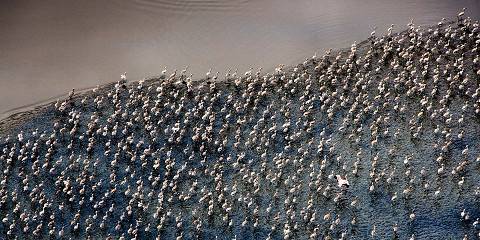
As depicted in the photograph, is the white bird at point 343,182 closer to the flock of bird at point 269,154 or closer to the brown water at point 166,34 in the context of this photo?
the flock of bird at point 269,154

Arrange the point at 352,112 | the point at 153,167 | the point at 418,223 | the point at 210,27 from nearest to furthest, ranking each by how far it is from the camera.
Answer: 1. the point at 418,223
2. the point at 153,167
3. the point at 352,112
4. the point at 210,27

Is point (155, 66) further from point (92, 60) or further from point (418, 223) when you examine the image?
point (418, 223)

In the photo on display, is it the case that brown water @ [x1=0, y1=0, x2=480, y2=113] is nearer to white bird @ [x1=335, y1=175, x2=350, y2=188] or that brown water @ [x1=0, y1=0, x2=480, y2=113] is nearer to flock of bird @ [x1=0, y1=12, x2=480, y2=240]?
flock of bird @ [x1=0, y1=12, x2=480, y2=240]

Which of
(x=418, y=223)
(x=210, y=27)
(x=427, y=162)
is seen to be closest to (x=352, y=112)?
(x=427, y=162)

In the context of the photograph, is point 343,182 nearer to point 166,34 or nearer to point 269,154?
point 269,154

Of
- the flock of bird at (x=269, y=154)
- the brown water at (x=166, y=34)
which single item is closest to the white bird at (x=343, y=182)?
the flock of bird at (x=269, y=154)

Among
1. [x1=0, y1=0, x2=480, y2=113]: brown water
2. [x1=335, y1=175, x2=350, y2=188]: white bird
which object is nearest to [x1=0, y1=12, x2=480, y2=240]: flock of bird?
[x1=335, y1=175, x2=350, y2=188]: white bird
